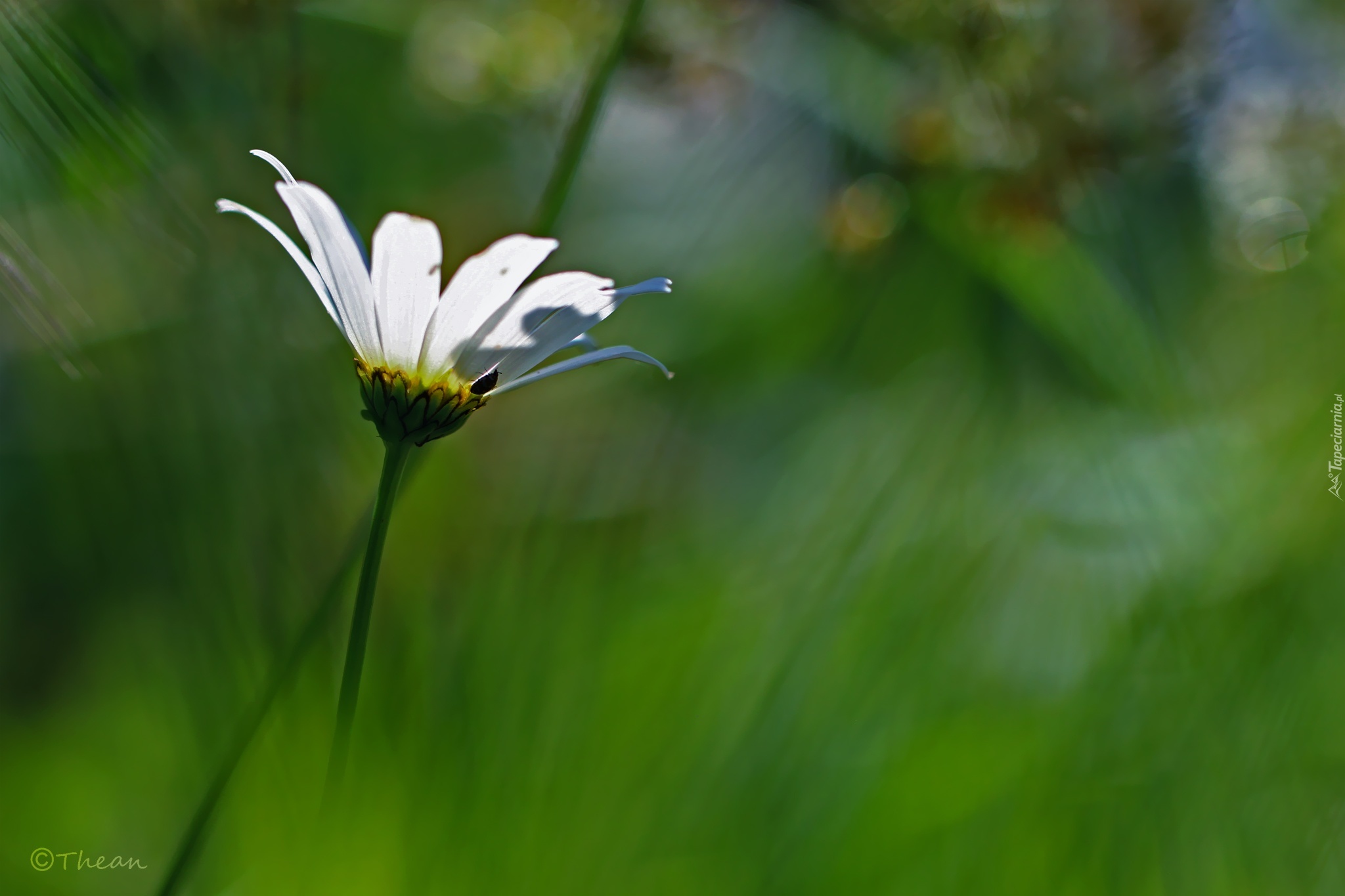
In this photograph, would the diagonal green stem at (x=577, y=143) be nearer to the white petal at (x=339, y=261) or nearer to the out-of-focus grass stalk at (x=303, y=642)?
the out-of-focus grass stalk at (x=303, y=642)

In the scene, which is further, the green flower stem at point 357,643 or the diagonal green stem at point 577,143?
the diagonal green stem at point 577,143

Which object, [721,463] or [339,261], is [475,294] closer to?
[339,261]

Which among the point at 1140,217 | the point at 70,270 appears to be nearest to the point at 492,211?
the point at 70,270

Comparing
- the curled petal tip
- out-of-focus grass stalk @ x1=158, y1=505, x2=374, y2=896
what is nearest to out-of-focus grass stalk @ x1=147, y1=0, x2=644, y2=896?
out-of-focus grass stalk @ x1=158, y1=505, x2=374, y2=896

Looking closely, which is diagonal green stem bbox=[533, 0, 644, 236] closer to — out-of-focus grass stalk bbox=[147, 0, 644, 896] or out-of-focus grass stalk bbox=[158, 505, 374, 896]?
out-of-focus grass stalk bbox=[147, 0, 644, 896]

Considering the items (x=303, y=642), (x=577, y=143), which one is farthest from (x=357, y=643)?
(x=577, y=143)

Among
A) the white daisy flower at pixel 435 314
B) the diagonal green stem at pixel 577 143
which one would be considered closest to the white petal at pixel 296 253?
the white daisy flower at pixel 435 314

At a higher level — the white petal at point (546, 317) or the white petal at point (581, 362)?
the white petal at point (546, 317)
